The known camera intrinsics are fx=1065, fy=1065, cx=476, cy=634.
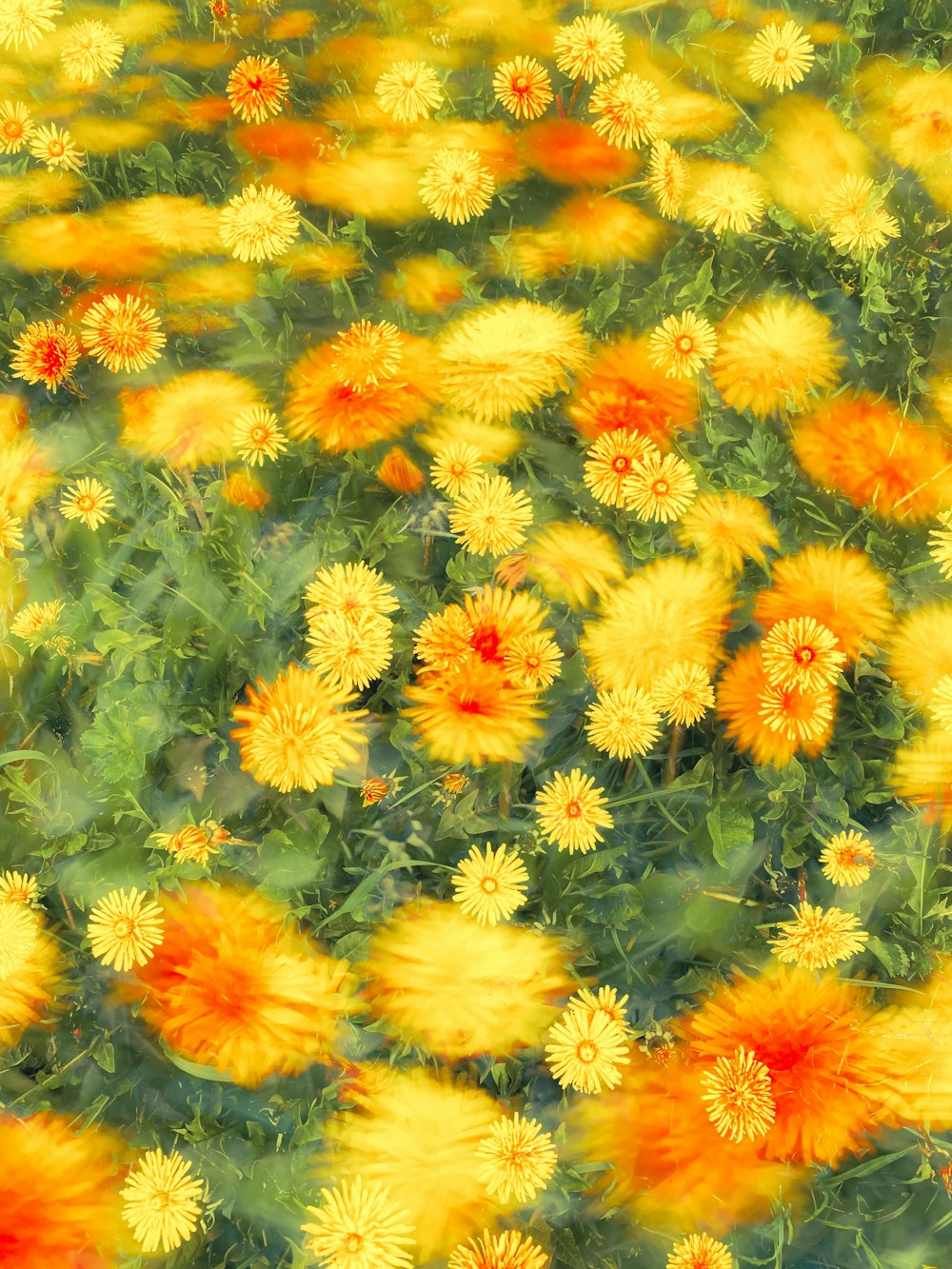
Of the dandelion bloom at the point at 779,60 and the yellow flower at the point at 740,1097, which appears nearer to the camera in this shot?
the yellow flower at the point at 740,1097

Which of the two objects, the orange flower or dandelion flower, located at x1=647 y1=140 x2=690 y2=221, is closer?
the orange flower

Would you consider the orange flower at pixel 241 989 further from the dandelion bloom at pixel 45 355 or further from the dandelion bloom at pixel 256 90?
the dandelion bloom at pixel 256 90

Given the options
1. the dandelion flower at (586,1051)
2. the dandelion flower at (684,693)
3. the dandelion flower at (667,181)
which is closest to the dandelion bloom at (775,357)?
the dandelion flower at (667,181)

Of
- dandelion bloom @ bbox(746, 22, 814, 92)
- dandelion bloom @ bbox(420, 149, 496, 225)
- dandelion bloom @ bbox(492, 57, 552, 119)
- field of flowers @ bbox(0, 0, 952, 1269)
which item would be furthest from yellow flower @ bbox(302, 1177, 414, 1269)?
dandelion bloom @ bbox(746, 22, 814, 92)

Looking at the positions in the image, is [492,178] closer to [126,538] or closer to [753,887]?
[126,538]

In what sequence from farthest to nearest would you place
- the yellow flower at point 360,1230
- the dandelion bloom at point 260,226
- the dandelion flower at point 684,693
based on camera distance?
the dandelion bloom at point 260,226
the dandelion flower at point 684,693
the yellow flower at point 360,1230

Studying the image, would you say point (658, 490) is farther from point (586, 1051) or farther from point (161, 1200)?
point (161, 1200)

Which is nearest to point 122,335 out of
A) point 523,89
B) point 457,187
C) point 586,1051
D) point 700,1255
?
point 457,187

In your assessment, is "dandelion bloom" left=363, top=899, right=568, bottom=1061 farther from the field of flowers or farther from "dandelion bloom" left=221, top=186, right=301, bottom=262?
"dandelion bloom" left=221, top=186, right=301, bottom=262
